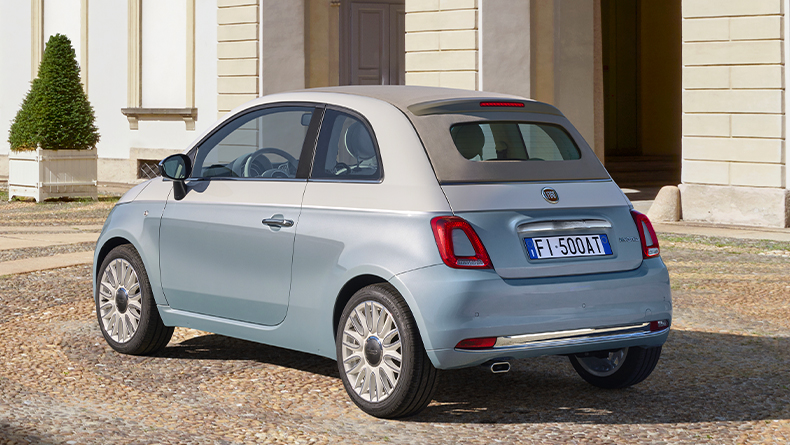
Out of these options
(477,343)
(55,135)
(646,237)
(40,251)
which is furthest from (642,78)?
(477,343)

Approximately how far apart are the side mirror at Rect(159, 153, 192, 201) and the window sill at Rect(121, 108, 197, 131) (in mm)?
15742

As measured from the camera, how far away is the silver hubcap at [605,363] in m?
5.61

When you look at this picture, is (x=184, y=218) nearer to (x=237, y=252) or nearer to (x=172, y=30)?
(x=237, y=252)

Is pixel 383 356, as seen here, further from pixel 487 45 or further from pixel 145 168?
pixel 145 168

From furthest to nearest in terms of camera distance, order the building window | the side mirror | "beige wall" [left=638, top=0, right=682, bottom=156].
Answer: "beige wall" [left=638, top=0, right=682, bottom=156] < the building window < the side mirror

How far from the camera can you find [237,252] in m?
5.67

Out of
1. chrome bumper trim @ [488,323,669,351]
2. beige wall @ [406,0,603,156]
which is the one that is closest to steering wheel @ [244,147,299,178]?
chrome bumper trim @ [488,323,669,351]

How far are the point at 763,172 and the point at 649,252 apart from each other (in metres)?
9.74

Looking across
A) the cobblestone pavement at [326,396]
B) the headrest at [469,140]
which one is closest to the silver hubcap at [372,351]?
the cobblestone pavement at [326,396]

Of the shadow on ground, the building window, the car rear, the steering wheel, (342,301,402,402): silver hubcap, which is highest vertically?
the building window

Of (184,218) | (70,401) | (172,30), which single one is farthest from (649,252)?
(172,30)

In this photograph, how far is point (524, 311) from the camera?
476 centimetres

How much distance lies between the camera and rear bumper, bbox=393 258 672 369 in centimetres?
466

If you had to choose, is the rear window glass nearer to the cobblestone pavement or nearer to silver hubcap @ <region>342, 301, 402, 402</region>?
silver hubcap @ <region>342, 301, 402, 402</region>
